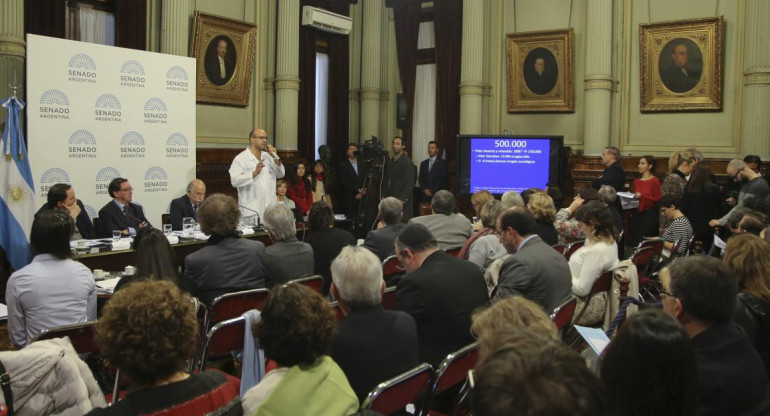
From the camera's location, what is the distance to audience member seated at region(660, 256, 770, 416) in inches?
84.0

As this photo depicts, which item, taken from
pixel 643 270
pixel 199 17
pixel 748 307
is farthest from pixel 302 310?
pixel 199 17

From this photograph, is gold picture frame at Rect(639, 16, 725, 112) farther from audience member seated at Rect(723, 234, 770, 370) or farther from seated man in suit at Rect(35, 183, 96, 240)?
seated man in suit at Rect(35, 183, 96, 240)

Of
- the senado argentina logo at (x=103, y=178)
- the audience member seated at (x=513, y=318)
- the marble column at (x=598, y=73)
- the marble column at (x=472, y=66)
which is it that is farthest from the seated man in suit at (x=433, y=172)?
the audience member seated at (x=513, y=318)

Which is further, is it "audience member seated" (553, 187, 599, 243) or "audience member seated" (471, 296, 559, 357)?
"audience member seated" (553, 187, 599, 243)

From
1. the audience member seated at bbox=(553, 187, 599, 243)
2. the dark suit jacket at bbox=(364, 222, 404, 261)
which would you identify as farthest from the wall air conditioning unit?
the dark suit jacket at bbox=(364, 222, 404, 261)

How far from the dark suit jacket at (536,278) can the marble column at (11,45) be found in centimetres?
536

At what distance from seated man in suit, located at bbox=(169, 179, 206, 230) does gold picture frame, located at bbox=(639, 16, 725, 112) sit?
6342 mm

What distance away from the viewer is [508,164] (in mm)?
9945

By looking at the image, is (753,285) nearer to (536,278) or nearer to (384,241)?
(536,278)

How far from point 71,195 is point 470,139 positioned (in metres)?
5.86

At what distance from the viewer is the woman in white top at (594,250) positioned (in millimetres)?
4297

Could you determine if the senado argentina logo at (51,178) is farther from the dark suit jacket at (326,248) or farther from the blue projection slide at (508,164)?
the blue projection slide at (508,164)

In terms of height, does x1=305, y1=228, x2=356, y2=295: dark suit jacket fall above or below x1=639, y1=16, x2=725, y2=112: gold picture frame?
below

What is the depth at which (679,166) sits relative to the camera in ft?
26.4
